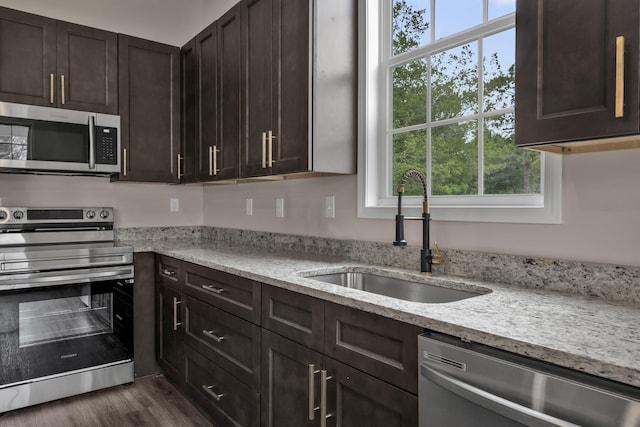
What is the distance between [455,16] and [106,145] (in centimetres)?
229

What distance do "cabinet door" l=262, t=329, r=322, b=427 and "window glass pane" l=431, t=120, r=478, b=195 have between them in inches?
37.5

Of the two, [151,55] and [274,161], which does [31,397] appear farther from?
[151,55]

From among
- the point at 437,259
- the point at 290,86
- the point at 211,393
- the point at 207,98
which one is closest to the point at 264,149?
the point at 290,86

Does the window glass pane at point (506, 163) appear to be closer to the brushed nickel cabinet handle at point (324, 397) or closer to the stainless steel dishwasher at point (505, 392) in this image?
the stainless steel dishwasher at point (505, 392)

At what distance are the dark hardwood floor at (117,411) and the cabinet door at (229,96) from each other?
4.57ft

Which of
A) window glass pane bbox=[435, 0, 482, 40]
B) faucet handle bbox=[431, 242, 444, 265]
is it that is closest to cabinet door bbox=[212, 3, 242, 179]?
window glass pane bbox=[435, 0, 482, 40]

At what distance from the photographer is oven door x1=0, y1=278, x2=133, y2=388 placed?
2.37 m

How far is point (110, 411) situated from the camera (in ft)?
8.01

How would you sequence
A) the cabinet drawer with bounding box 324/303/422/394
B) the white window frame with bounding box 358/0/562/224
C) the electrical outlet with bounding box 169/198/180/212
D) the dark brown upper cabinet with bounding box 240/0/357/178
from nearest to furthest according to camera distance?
the cabinet drawer with bounding box 324/303/422/394 → the dark brown upper cabinet with bounding box 240/0/357/178 → the white window frame with bounding box 358/0/562/224 → the electrical outlet with bounding box 169/198/180/212

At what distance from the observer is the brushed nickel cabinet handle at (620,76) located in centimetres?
99

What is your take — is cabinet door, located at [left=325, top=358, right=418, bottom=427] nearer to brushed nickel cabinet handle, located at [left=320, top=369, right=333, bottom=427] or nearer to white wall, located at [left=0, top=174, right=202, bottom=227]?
brushed nickel cabinet handle, located at [left=320, top=369, right=333, bottom=427]

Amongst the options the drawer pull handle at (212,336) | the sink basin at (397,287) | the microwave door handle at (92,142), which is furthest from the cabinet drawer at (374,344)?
the microwave door handle at (92,142)

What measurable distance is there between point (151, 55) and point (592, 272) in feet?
9.97

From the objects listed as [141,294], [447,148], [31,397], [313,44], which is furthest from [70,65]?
[447,148]
